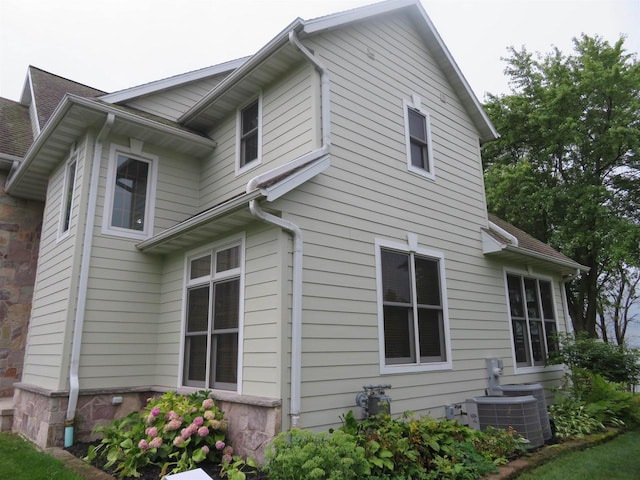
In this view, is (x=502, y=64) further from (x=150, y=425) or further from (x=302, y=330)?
(x=150, y=425)

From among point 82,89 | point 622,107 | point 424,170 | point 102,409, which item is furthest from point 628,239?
point 82,89

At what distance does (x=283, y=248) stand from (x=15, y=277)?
6.54m

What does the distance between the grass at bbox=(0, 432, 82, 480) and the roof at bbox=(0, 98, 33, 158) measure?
5.65 metres

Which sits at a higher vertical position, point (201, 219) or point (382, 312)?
point (201, 219)

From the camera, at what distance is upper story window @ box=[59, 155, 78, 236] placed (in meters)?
7.30

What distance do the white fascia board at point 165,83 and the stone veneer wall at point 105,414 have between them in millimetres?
4905

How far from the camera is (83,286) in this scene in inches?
251

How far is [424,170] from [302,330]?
399 cm

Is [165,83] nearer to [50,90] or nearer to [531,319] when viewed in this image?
[50,90]

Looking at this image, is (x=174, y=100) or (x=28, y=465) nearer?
(x=28, y=465)

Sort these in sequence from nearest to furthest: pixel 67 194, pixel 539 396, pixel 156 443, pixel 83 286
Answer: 1. pixel 156 443
2. pixel 83 286
3. pixel 539 396
4. pixel 67 194

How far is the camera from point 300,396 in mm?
4746

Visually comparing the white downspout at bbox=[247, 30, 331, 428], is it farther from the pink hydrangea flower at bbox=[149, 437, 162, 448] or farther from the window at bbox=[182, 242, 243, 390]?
the pink hydrangea flower at bbox=[149, 437, 162, 448]

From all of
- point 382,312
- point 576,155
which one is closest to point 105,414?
point 382,312
